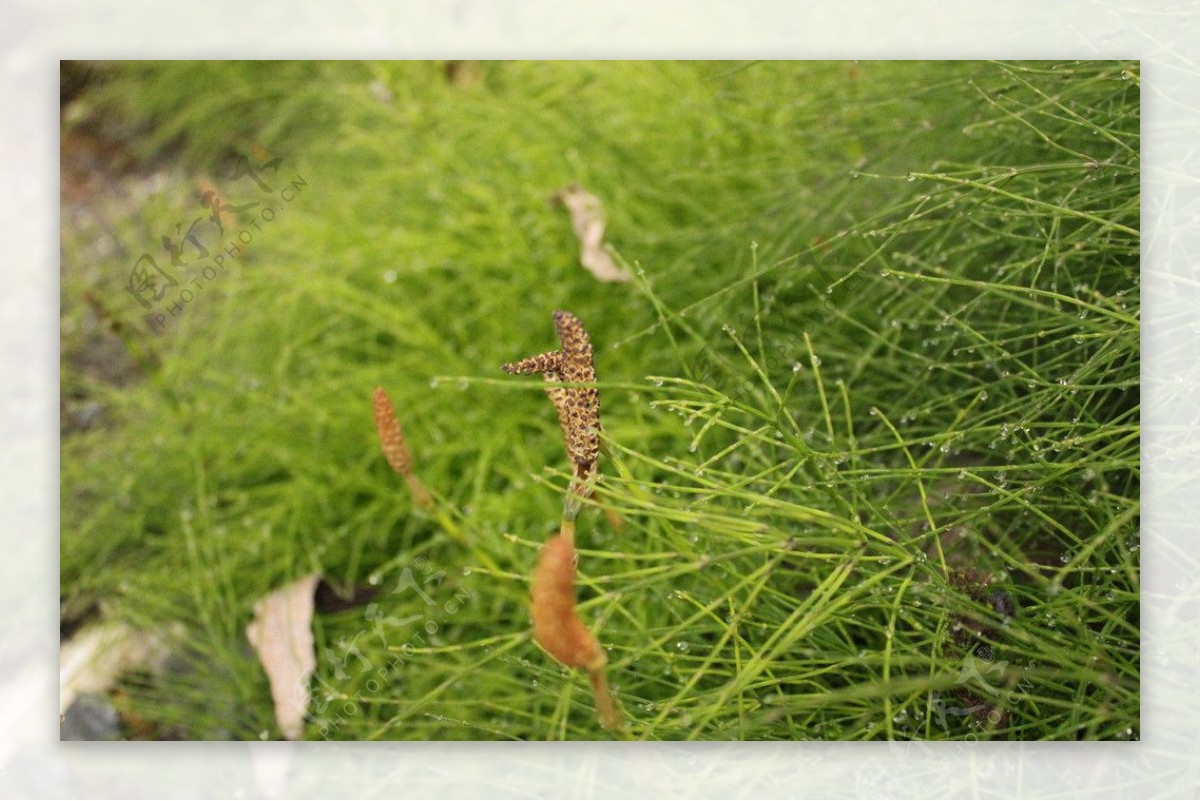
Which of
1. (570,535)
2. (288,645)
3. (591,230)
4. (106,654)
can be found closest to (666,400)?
(570,535)

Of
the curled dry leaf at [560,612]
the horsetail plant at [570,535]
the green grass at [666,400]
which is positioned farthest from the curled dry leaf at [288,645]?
the curled dry leaf at [560,612]

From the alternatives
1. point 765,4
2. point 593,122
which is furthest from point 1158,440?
point 593,122

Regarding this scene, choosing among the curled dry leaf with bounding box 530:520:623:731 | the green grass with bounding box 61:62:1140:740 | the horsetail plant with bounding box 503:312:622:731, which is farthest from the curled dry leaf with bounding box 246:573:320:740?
the curled dry leaf with bounding box 530:520:623:731

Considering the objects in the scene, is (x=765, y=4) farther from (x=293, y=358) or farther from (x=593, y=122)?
(x=293, y=358)

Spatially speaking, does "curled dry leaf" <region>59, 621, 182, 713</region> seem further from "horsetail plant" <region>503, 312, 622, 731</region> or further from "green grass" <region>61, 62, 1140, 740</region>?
"horsetail plant" <region>503, 312, 622, 731</region>

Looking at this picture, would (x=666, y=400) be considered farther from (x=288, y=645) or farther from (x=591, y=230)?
(x=288, y=645)

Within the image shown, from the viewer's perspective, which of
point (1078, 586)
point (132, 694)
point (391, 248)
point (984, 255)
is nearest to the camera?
point (1078, 586)
